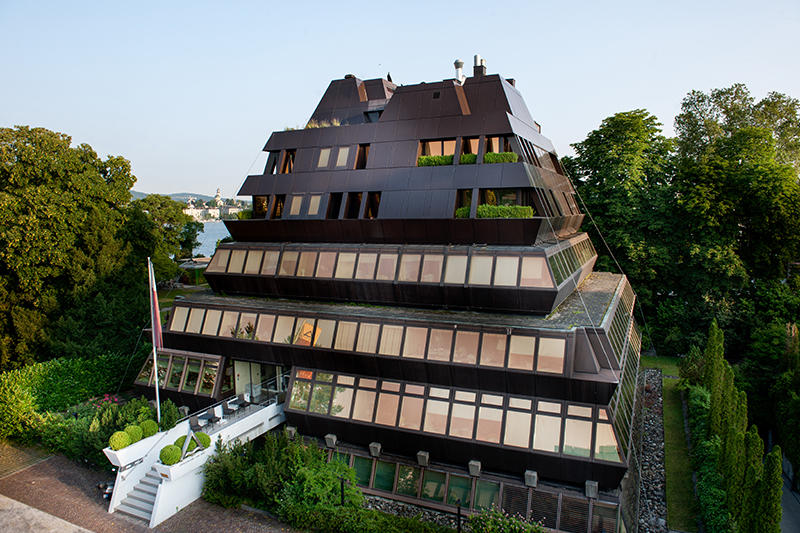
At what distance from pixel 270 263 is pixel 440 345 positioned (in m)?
10.7

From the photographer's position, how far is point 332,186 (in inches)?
965

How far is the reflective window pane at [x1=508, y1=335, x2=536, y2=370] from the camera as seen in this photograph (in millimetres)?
17125

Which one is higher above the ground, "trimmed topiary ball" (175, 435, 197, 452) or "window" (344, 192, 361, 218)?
"window" (344, 192, 361, 218)

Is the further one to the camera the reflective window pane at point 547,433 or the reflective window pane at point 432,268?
the reflective window pane at point 432,268

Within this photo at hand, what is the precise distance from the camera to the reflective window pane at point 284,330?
840 inches

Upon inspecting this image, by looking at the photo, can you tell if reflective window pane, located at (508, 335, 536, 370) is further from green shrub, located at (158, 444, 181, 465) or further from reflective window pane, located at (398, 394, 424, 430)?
green shrub, located at (158, 444, 181, 465)

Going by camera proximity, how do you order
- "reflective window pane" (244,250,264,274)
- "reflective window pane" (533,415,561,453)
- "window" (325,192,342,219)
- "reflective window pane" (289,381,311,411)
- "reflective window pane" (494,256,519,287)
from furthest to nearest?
"reflective window pane" (244,250,264,274) → "window" (325,192,342,219) → "reflective window pane" (289,381,311,411) → "reflective window pane" (494,256,519,287) → "reflective window pane" (533,415,561,453)

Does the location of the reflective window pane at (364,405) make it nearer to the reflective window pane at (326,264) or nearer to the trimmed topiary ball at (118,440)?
the reflective window pane at (326,264)

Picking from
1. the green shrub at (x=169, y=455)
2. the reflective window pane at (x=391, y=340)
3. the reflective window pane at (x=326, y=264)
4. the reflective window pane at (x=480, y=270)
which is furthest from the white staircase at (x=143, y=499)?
the reflective window pane at (x=480, y=270)

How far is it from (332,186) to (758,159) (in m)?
32.0

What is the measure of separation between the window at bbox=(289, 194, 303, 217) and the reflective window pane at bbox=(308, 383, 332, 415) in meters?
9.33

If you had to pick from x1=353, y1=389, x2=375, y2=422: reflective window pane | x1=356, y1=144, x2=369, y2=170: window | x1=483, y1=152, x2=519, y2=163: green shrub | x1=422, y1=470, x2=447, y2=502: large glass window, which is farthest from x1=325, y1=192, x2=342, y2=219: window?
x1=422, y1=470, x2=447, y2=502: large glass window

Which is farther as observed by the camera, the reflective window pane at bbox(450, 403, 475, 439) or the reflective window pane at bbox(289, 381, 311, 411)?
the reflective window pane at bbox(289, 381, 311, 411)

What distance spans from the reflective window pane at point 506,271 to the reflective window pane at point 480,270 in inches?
11.6
